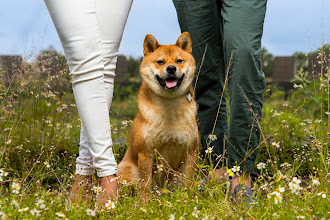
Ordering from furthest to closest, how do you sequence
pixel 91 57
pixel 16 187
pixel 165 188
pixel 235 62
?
pixel 235 62 → pixel 165 188 → pixel 91 57 → pixel 16 187

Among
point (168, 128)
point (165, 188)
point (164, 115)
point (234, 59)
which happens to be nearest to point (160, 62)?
point (164, 115)

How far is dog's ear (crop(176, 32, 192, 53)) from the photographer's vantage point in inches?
121

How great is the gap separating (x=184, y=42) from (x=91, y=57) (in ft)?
3.17

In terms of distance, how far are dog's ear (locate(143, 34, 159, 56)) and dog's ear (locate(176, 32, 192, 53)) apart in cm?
17

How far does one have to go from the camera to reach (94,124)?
243 cm

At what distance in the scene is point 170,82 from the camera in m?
3.10

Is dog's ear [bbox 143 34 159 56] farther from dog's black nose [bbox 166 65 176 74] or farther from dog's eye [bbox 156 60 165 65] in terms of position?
dog's black nose [bbox 166 65 176 74]

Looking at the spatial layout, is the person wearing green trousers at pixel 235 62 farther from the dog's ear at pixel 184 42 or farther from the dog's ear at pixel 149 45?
the dog's ear at pixel 149 45

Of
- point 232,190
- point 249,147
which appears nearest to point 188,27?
point 249,147

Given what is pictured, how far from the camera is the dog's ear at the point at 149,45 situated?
10.4 ft

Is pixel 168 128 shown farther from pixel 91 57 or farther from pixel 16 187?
pixel 16 187

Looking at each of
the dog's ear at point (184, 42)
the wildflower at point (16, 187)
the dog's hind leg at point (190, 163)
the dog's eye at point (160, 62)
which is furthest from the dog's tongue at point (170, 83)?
the wildflower at point (16, 187)

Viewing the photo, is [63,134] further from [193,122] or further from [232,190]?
[232,190]

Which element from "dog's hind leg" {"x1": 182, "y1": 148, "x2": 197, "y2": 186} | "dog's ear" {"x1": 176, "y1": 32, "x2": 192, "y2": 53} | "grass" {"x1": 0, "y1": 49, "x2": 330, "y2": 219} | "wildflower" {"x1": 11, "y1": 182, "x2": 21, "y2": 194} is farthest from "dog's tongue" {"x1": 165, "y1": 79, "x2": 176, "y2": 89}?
"wildflower" {"x1": 11, "y1": 182, "x2": 21, "y2": 194}
